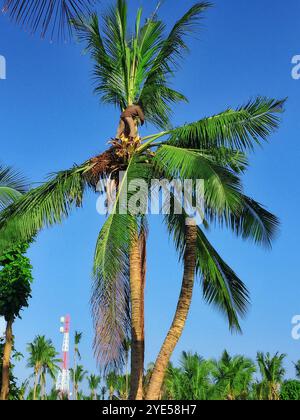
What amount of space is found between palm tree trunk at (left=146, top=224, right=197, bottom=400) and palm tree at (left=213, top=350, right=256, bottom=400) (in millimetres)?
40064

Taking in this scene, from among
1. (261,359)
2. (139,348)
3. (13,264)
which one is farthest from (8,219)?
(261,359)

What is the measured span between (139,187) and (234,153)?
201 centimetres

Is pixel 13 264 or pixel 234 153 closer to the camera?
pixel 234 153

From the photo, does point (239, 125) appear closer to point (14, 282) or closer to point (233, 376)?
point (14, 282)

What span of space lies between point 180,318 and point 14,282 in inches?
462

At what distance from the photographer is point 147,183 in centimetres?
1177

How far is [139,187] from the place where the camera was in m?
11.5

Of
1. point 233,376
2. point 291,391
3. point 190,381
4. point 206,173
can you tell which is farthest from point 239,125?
point 233,376

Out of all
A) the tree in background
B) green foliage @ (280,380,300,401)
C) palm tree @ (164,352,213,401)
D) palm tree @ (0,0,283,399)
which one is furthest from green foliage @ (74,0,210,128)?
palm tree @ (164,352,213,401)

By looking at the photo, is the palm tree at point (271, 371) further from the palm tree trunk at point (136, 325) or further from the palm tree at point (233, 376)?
the palm tree trunk at point (136, 325)

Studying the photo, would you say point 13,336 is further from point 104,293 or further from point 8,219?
point 104,293

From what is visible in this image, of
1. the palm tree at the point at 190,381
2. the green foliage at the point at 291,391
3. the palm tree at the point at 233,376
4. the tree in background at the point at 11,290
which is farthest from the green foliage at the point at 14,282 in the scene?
the palm tree at the point at 233,376

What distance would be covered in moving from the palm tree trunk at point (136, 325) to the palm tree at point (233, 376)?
4007 cm

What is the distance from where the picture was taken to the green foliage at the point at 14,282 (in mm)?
22016
